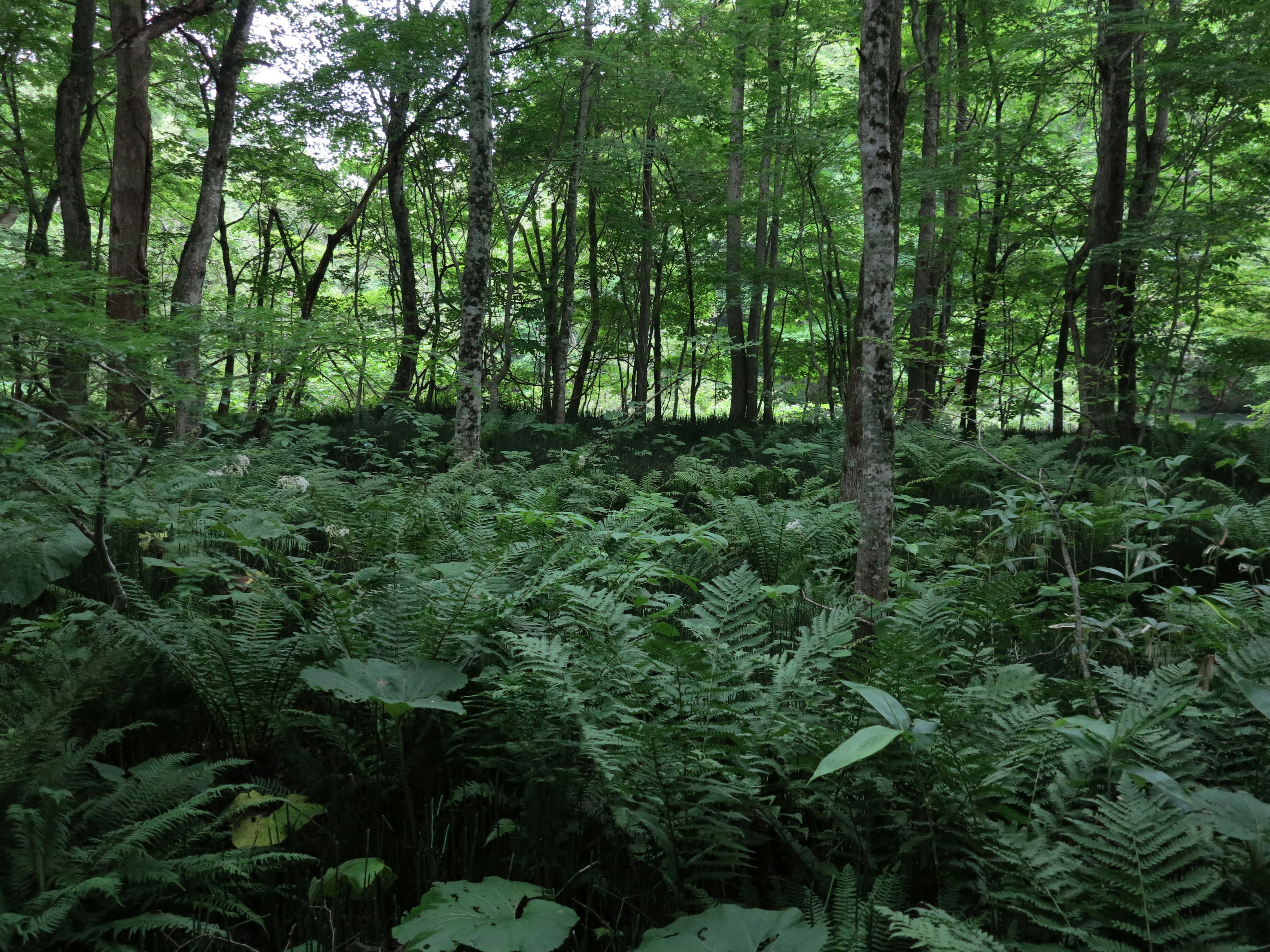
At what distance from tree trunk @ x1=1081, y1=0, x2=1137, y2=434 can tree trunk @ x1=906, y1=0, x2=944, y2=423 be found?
1.87m

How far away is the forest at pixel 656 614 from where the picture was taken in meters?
1.34

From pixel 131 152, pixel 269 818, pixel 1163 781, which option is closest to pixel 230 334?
pixel 269 818

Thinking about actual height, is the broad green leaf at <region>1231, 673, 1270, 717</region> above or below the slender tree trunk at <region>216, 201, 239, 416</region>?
below

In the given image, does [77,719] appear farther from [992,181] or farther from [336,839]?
[992,181]

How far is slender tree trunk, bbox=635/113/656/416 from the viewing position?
11742mm

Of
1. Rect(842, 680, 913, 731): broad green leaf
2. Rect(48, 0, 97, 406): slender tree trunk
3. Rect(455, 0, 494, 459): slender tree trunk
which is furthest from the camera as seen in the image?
Rect(48, 0, 97, 406): slender tree trunk

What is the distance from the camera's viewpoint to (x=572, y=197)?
10453mm

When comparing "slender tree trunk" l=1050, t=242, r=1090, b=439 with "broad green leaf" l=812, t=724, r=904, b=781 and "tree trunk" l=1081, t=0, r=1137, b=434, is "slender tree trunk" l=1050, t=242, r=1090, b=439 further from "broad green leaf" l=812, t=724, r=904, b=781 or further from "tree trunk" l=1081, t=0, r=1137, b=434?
"broad green leaf" l=812, t=724, r=904, b=781

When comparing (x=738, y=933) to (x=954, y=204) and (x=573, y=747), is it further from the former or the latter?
(x=954, y=204)

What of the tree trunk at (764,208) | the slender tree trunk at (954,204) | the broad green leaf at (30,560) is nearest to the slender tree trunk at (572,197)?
the tree trunk at (764,208)

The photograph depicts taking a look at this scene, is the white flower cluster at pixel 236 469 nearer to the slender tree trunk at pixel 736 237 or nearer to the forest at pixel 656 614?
the forest at pixel 656 614

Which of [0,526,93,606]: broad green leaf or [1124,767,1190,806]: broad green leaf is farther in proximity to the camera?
[0,526,93,606]: broad green leaf

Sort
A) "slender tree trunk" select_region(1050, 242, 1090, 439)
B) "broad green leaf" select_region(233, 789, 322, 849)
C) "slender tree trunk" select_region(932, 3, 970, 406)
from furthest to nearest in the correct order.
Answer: "slender tree trunk" select_region(932, 3, 970, 406) → "slender tree trunk" select_region(1050, 242, 1090, 439) → "broad green leaf" select_region(233, 789, 322, 849)

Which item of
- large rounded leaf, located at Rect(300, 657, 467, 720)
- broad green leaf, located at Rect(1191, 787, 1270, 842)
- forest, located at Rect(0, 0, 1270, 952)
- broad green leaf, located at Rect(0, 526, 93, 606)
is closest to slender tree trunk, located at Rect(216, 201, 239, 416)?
forest, located at Rect(0, 0, 1270, 952)
